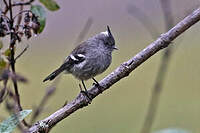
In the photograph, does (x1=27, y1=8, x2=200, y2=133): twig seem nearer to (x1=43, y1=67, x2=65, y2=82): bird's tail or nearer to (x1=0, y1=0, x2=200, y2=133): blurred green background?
(x1=43, y1=67, x2=65, y2=82): bird's tail

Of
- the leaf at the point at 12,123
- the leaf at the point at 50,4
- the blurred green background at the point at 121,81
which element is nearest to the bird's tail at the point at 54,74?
the leaf at the point at 50,4

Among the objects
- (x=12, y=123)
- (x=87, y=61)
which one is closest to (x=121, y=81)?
(x=87, y=61)

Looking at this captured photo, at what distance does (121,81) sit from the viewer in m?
7.41

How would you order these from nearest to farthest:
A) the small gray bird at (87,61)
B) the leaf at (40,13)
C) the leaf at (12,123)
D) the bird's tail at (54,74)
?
the leaf at (12,123), the leaf at (40,13), the bird's tail at (54,74), the small gray bird at (87,61)

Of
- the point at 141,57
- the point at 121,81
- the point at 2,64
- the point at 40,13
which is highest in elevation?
the point at 121,81

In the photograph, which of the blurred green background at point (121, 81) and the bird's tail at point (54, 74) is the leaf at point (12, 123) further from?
the blurred green background at point (121, 81)

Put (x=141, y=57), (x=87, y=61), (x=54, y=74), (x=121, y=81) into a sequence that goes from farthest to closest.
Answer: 1. (x=121, y=81)
2. (x=87, y=61)
3. (x=54, y=74)
4. (x=141, y=57)

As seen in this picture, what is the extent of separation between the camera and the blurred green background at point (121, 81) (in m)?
5.96

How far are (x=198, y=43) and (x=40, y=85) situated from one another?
9.98 feet

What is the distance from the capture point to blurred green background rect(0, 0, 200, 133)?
596 centimetres

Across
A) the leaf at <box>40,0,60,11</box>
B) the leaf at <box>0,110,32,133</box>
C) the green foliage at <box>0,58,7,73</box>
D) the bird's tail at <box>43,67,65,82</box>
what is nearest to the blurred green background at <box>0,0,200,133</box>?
the bird's tail at <box>43,67,65,82</box>

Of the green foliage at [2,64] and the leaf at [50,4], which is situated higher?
the leaf at [50,4]

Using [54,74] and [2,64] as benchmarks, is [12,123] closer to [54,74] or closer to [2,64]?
[2,64]

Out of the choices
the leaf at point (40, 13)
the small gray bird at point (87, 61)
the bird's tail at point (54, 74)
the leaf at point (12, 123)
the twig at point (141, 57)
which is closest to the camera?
the leaf at point (12, 123)
